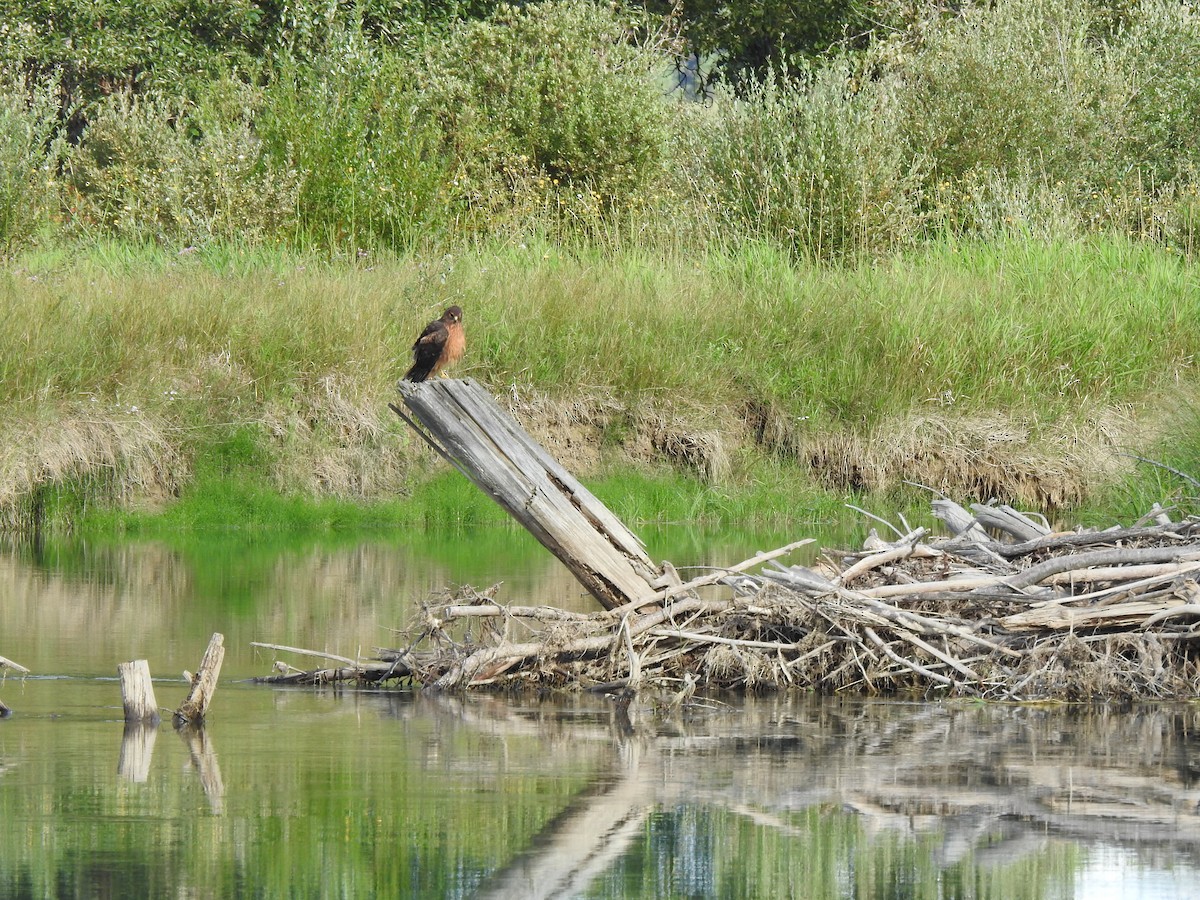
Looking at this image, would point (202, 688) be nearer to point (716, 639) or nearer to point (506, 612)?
point (506, 612)

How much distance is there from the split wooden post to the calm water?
570 mm

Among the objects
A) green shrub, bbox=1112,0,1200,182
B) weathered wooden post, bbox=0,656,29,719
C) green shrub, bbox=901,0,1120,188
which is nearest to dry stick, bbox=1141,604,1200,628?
weathered wooden post, bbox=0,656,29,719

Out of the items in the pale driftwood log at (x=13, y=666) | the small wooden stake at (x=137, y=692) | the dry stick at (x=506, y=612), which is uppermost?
the dry stick at (x=506, y=612)

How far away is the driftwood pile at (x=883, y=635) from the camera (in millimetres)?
8164

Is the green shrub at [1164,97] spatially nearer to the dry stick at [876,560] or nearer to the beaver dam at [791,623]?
the dry stick at [876,560]

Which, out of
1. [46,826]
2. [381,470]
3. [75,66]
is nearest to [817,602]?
[46,826]

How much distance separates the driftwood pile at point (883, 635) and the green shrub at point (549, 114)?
13786 mm

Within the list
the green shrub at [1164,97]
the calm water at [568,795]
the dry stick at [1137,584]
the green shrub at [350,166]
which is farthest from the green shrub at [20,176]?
the dry stick at [1137,584]

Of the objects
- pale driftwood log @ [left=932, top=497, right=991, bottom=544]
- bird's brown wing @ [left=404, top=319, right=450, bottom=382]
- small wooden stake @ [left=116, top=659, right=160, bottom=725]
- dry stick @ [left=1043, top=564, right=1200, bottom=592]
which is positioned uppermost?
bird's brown wing @ [left=404, top=319, right=450, bottom=382]

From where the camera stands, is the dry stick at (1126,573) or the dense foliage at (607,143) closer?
the dry stick at (1126,573)

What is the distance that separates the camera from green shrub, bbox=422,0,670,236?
23.0 meters

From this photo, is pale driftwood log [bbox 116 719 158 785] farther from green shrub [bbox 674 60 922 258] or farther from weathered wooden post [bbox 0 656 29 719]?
green shrub [bbox 674 60 922 258]

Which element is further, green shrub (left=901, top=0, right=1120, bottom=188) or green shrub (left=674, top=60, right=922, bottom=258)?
green shrub (left=901, top=0, right=1120, bottom=188)

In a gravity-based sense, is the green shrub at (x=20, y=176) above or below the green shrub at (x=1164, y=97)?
below
